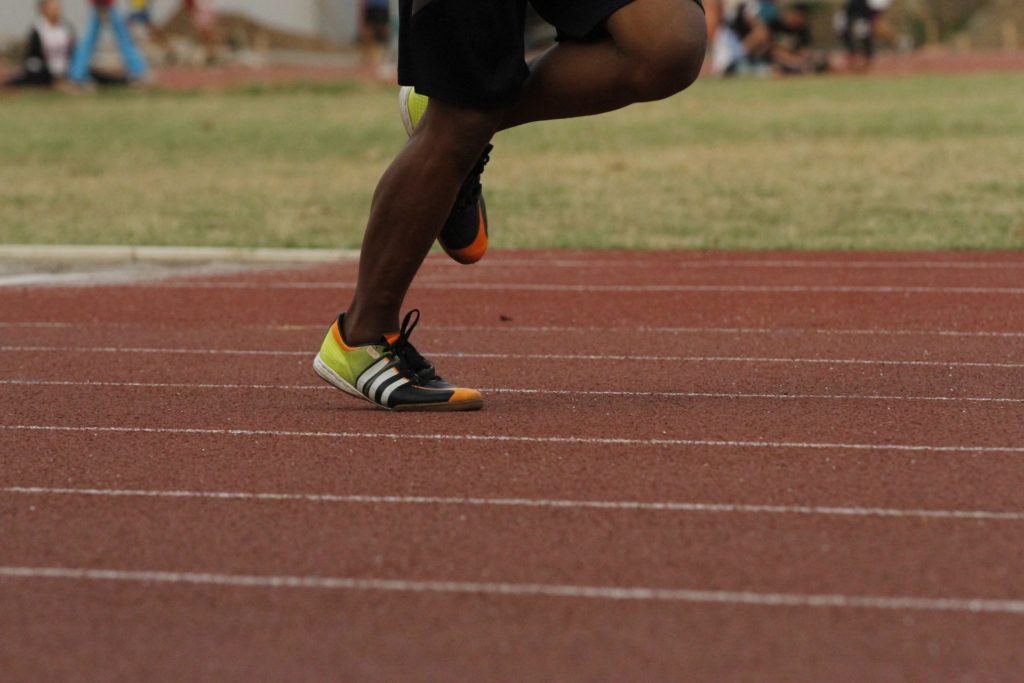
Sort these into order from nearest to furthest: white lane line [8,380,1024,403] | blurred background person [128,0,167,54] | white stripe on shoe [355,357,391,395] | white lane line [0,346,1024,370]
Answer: white stripe on shoe [355,357,391,395] → white lane line [8,380,1024,403] → white lane line [0,346,1024,370] → blurred background person [128,0,167,54]

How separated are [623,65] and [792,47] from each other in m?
23.5

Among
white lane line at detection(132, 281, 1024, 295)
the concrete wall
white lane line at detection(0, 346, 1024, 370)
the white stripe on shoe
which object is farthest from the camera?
the concrete wall

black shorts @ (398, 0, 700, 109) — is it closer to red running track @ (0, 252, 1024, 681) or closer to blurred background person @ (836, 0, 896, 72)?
red running track @ (0, 252, 1024, 681)

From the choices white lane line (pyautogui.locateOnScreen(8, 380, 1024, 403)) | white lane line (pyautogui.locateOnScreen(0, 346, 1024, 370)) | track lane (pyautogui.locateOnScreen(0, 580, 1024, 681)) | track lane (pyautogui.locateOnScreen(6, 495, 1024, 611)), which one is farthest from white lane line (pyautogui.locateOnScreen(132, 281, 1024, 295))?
track lane (pyautogui.locateOnScreen(0, 580, 1024, 681))

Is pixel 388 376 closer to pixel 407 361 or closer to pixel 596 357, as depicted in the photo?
pixel 407 361

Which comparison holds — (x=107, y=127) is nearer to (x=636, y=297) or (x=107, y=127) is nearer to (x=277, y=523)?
(x=636, y=297)

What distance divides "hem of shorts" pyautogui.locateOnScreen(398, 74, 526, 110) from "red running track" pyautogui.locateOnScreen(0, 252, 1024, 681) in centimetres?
79

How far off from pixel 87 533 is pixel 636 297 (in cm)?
401

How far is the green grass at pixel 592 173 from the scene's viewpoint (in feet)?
32.4

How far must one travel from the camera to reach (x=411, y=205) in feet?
14.9

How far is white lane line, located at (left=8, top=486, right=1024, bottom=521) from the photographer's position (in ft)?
12.0

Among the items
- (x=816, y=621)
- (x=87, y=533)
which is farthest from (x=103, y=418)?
(x=816, y=621)

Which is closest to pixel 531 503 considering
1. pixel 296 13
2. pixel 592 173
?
pixel 592 173

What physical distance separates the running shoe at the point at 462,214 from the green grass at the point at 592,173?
4.65 m
